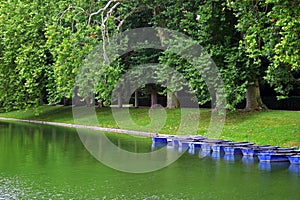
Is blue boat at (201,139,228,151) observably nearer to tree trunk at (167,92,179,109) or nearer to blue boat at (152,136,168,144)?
blue boat at (152,136,168,144)

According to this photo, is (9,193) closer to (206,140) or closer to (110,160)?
(110,160)

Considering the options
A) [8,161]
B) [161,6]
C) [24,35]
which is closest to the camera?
[8,161]

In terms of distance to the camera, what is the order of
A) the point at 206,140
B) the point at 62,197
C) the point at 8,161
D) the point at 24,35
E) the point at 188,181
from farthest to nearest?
1. the point at 24,35
2. the point at 206,140
3. the point at 8,161
4. the point at 188,181
5. the point at 62,197

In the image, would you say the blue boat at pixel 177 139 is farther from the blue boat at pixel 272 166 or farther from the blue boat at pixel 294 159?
the blue boat at pixel 294 159

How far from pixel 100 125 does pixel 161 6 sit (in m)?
8.67

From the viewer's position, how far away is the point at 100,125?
33.8 m

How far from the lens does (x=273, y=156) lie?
17969 millimetres

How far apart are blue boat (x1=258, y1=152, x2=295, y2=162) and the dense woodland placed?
3497 millimetres

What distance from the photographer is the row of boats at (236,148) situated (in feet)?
59.1

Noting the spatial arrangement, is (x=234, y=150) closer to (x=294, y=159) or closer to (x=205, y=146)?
(x=205, y=146)

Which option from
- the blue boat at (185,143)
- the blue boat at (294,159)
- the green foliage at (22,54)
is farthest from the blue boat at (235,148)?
the green foliage at (22,54)

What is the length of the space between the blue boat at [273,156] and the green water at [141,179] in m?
0.47

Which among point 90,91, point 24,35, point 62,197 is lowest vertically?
point 62,197

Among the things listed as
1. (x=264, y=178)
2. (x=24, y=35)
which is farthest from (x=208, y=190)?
(x=24, y=35)
